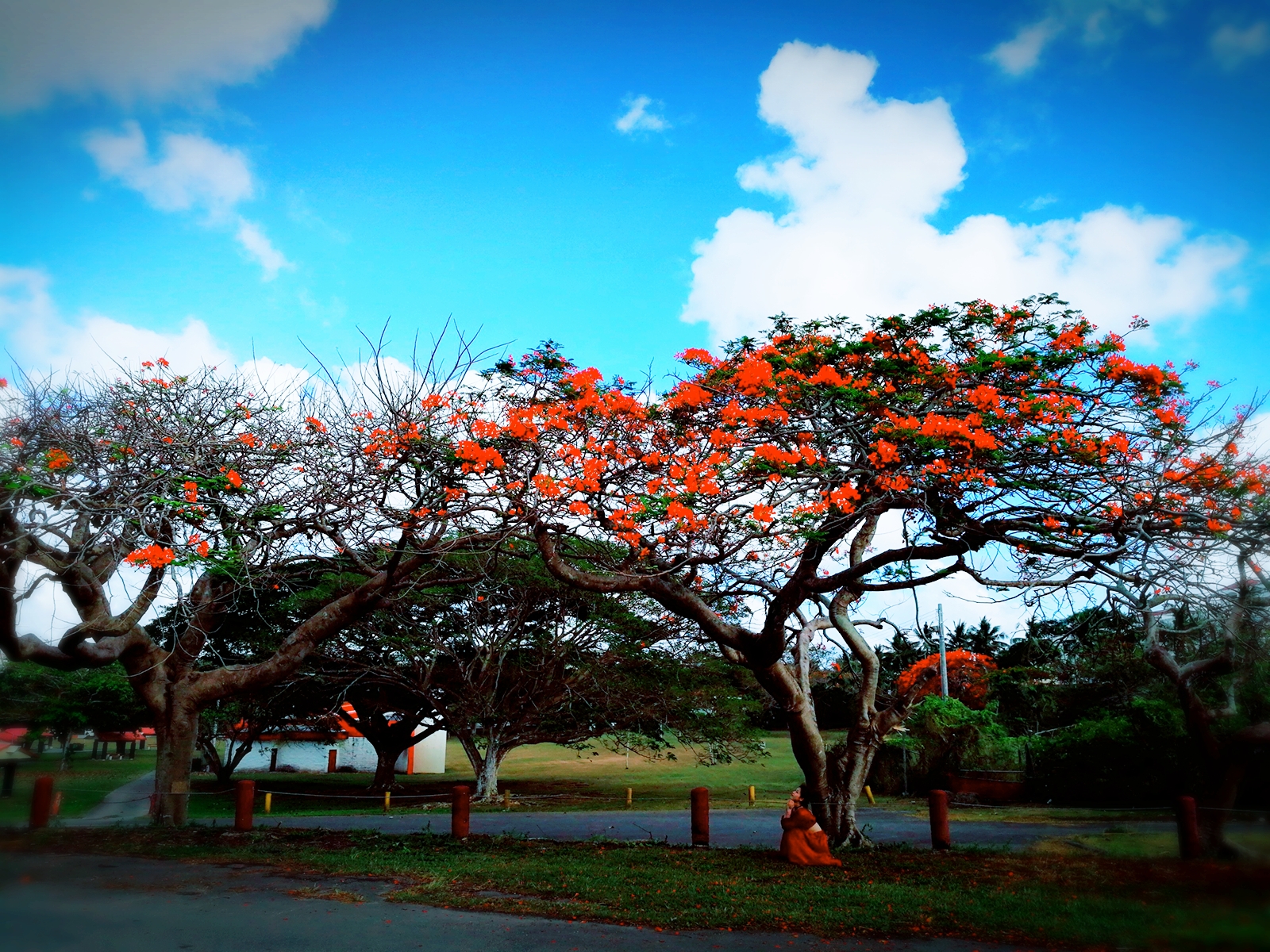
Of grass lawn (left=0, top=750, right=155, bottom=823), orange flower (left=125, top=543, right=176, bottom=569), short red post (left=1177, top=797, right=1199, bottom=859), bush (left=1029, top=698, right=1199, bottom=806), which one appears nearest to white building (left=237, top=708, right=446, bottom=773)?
bush (left=1029, top=698, right=1199, bottom=806)

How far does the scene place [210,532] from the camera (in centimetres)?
1007

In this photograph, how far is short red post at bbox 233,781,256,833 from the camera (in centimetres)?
1197

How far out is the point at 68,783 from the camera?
3.03 meters

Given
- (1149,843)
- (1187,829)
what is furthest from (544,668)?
(1187,829)

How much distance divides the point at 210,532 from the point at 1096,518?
399 inches

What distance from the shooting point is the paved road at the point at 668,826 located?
12820 mm

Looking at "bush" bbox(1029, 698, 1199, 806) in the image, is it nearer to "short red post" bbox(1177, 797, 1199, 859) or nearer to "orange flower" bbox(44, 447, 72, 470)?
"short red post" bbox(1177, 797, 1199, 859)

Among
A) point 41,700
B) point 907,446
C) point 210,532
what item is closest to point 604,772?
point 210,532

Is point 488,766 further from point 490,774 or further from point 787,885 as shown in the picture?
point 787,885

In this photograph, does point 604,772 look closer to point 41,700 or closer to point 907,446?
point 907,446

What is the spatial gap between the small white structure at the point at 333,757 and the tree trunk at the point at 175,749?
25818 millimetres

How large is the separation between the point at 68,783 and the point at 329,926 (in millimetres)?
3865

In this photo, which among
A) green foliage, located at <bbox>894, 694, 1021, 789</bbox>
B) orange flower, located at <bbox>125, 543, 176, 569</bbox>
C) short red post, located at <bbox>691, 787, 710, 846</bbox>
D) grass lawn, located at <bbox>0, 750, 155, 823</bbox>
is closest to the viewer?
grass lawn, located at <bbox>0, 750, 155, 823</bbox>

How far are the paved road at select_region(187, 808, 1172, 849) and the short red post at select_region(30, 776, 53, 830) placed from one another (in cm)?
1065
